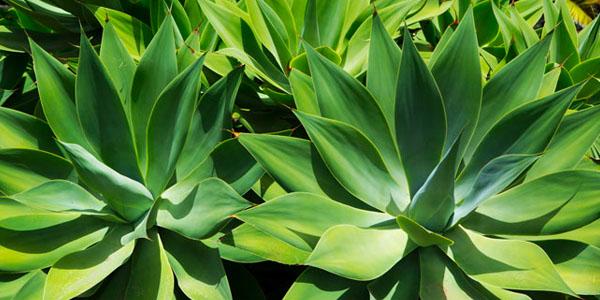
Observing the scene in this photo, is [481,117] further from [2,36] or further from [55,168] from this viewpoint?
[2,36]

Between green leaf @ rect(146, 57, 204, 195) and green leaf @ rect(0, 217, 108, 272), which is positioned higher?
green leaf @ rect(146, 57, 204, 195)

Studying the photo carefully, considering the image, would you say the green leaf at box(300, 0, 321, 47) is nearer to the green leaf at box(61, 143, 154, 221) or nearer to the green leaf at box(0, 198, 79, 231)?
the green leaf at box(61, 143, 154, 221)

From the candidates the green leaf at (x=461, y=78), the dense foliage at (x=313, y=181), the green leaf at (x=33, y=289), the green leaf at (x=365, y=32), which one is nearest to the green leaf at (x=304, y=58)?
the dense foliage at (x=313, y=181)

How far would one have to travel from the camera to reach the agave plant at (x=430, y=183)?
862 mm

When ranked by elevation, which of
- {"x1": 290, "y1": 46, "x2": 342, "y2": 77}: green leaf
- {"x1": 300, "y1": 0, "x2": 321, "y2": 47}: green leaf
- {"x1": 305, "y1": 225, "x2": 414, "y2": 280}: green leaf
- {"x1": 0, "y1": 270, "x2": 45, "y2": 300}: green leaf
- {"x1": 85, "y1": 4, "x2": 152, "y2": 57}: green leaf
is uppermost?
{"x1": 300, "y1": 0, "x2": 321, "y2": 47}: green leaf

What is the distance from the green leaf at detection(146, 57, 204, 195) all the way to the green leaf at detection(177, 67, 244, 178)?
20 mm

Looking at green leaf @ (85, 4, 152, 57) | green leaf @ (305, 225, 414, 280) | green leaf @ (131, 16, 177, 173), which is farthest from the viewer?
green leaf @ (85, 4, 152, 57)

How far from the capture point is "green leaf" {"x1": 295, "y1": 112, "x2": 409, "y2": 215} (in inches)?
36.2

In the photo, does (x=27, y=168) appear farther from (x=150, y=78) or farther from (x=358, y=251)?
(x=358, y=251)

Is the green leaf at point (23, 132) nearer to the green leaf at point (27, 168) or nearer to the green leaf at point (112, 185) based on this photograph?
the green leaf at point (27, 168)

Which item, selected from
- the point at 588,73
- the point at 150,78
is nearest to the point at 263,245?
the point at 150,78

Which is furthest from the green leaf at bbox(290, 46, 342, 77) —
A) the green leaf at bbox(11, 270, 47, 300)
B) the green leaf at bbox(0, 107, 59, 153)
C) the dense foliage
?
the green leaf at bbox(11, 270, 47, 300)

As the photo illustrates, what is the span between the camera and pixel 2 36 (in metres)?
1.45

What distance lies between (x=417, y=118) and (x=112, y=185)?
0.60m
